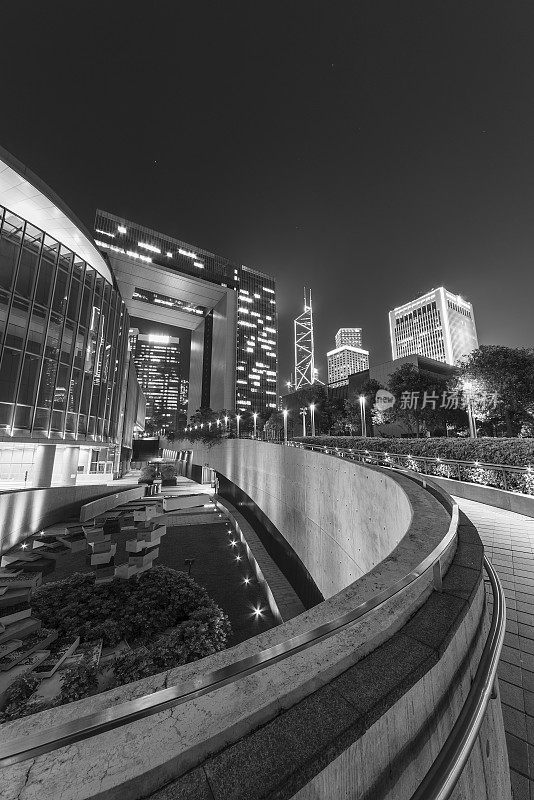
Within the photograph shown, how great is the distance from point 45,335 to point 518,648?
29.7 m

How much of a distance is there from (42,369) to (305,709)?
28806 millimetres

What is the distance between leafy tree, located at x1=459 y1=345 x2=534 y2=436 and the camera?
32219mm

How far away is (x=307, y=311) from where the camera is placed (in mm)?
158250

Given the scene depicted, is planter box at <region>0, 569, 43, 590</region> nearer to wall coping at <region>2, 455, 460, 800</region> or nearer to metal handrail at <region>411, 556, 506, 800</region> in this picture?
wall coping at <region>2, 455, 460, 800</region>

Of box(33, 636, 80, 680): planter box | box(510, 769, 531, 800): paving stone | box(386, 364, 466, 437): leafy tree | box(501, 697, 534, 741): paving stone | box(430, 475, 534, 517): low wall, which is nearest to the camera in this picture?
box(510, 769, 531, 800): paving stone

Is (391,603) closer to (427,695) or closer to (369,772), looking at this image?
(427,695)

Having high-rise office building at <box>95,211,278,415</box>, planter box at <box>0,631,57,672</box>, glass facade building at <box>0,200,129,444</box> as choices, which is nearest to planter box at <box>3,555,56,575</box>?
planter box at <box>0,631,57,672</box>

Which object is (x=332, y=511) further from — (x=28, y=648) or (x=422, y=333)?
(x=422, y=333)

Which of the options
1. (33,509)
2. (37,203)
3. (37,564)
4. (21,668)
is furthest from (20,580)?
(37,203)

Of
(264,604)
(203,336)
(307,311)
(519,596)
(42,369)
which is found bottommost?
(264,604)

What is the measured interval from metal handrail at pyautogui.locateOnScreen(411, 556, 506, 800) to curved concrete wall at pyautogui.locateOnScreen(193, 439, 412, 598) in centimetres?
315

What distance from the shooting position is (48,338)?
25188 mm

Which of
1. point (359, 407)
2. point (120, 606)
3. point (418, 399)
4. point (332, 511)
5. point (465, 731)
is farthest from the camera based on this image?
point (359, 407)

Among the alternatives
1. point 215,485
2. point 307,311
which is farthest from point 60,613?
point 307,311
